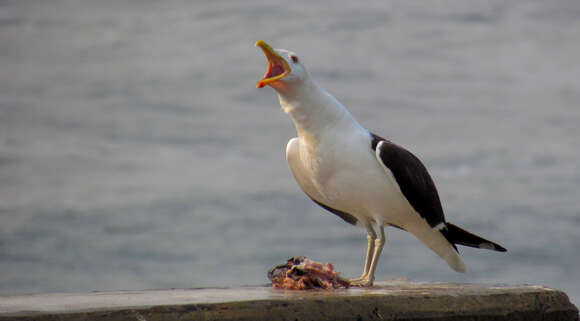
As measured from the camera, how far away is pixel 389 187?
4699mm

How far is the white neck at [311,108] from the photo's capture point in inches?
180

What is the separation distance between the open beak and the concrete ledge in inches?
44.5

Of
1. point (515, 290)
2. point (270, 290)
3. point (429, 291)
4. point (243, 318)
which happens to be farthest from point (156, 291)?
point (515, 290)

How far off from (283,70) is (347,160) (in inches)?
24.4

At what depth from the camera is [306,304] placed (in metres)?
3.94

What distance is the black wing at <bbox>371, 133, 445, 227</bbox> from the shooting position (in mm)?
4660

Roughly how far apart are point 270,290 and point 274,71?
121cm

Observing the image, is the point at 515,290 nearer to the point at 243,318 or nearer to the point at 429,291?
the point at 429,291

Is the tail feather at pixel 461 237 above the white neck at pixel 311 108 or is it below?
below

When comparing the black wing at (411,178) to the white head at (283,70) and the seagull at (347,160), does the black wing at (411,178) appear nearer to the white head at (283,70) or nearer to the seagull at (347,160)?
the seagull at (347,160)

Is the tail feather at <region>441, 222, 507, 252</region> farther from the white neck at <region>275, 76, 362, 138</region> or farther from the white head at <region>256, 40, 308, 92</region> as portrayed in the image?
the white head at <region>256, 40, 308, 92</region>

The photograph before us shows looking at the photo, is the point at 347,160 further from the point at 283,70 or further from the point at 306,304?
the point at 306,304

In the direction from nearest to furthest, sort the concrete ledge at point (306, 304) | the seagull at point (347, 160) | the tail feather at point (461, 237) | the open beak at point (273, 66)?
the concrete ledge at point (306, 304)
the open beak at point (273, 66)
the seagull at point (347, 160)
the tail feather at point (461, 237)

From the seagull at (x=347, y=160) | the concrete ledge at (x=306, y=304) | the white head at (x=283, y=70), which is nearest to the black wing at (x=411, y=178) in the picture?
the seagull at (x=347, y=160)
